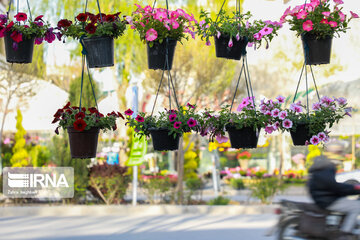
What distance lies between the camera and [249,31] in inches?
171

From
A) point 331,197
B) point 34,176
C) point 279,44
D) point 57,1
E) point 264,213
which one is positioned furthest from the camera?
point 57,1

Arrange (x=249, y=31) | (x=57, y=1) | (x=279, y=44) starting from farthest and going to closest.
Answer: (x=57, y=1) < (x=279, y=44) < (x=249, y=31)

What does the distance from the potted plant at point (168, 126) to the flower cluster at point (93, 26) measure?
0.67 meters

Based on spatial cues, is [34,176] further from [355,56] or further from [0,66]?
Answer: [355,56]

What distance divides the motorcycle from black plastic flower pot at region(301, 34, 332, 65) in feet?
6.25

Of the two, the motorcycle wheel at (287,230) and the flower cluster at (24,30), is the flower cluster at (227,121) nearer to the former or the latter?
the flower cluster at (24,30)

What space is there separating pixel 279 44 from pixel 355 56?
2.50 meters

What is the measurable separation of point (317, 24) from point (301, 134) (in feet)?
2.93

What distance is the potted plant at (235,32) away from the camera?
4.31 m

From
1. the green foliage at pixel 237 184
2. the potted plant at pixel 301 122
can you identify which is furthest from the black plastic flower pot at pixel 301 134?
the green foliage at pixel 237 184

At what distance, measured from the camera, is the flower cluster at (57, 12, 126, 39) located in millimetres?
4125

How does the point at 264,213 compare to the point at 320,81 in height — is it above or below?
below

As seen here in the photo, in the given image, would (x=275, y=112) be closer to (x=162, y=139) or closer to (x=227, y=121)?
(x=227, y=121)

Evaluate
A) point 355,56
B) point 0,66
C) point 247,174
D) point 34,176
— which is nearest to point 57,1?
point 0,66
